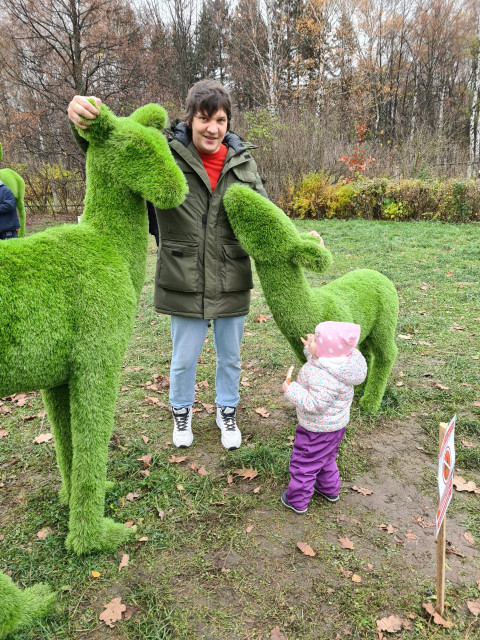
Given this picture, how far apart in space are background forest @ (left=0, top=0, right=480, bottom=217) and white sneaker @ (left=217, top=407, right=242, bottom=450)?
520 inches

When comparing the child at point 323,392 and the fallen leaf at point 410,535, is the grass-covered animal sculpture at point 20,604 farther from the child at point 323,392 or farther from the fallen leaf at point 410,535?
the fallen leaf at point 410,535

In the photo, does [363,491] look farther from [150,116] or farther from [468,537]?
[150,116]

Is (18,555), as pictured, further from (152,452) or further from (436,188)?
(436,188)

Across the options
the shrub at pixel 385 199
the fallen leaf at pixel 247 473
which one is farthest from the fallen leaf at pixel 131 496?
the shrub at pixel 385 199

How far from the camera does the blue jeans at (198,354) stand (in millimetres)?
2975

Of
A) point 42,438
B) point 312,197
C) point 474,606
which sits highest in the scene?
point 312,197

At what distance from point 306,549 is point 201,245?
1933 millimetres

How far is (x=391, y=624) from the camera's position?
197cm

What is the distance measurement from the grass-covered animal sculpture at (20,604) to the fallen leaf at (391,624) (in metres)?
1.58

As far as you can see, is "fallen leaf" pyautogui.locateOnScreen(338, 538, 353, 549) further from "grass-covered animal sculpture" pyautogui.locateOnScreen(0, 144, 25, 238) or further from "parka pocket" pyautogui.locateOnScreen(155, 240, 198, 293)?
"grass-covered animal sculpture" pyautogui.locateOnScreen(0, 144, 25, 238)

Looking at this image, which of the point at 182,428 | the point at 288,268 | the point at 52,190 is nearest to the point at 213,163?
the point at 288,268

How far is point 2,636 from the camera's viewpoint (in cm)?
178

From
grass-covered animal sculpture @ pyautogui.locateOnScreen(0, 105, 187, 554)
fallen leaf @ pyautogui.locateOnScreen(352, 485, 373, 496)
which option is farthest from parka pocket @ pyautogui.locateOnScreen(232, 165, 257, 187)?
fallen leaf @ pyautogui.locateOnScreen(352, 485, 373, 496)

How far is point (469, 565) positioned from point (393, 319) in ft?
5.72
